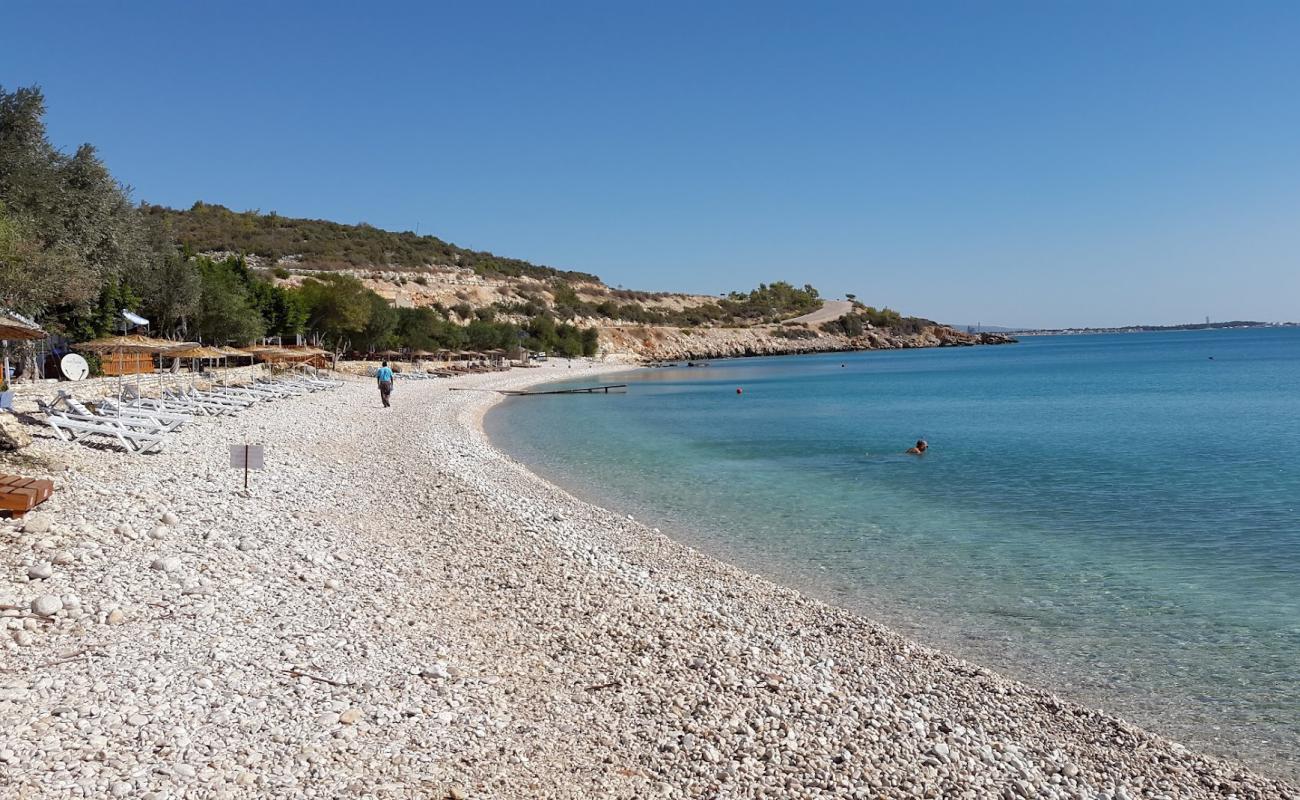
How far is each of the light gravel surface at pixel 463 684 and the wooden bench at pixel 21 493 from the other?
26cm

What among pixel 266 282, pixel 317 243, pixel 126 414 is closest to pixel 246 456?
pixel 126 414

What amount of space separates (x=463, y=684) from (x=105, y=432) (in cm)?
1286

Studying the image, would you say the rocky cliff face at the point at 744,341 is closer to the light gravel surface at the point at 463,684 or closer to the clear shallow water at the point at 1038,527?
the clear shallow water at the point at 1038,527

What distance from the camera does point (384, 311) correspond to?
205 ft

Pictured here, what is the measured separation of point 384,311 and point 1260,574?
193ft

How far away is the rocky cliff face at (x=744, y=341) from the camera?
11238 centimetres

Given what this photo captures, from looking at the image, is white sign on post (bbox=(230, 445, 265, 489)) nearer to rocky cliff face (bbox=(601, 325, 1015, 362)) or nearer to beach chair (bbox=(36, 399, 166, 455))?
beach chair (bbox=(36, 399, 166, 455))

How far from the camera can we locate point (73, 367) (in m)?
27.3

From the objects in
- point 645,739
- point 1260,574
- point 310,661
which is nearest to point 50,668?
point 310,661

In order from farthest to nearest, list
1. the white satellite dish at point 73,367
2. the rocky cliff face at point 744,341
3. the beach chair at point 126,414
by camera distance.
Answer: the rocky cliff face at point 744,341, the white satellite dish at point 73,367, the beach chair at point 126,414

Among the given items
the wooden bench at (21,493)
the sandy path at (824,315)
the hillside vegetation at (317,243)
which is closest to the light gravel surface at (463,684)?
the wooden bench at (21,493)

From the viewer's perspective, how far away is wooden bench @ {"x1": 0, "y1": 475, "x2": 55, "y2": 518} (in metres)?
8.82

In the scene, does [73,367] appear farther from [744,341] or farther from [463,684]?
[744,341]

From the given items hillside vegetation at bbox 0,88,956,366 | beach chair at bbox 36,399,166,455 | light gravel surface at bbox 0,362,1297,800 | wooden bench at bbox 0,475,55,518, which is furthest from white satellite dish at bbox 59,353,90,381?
wooden bench at bbox 0,475,55,518
